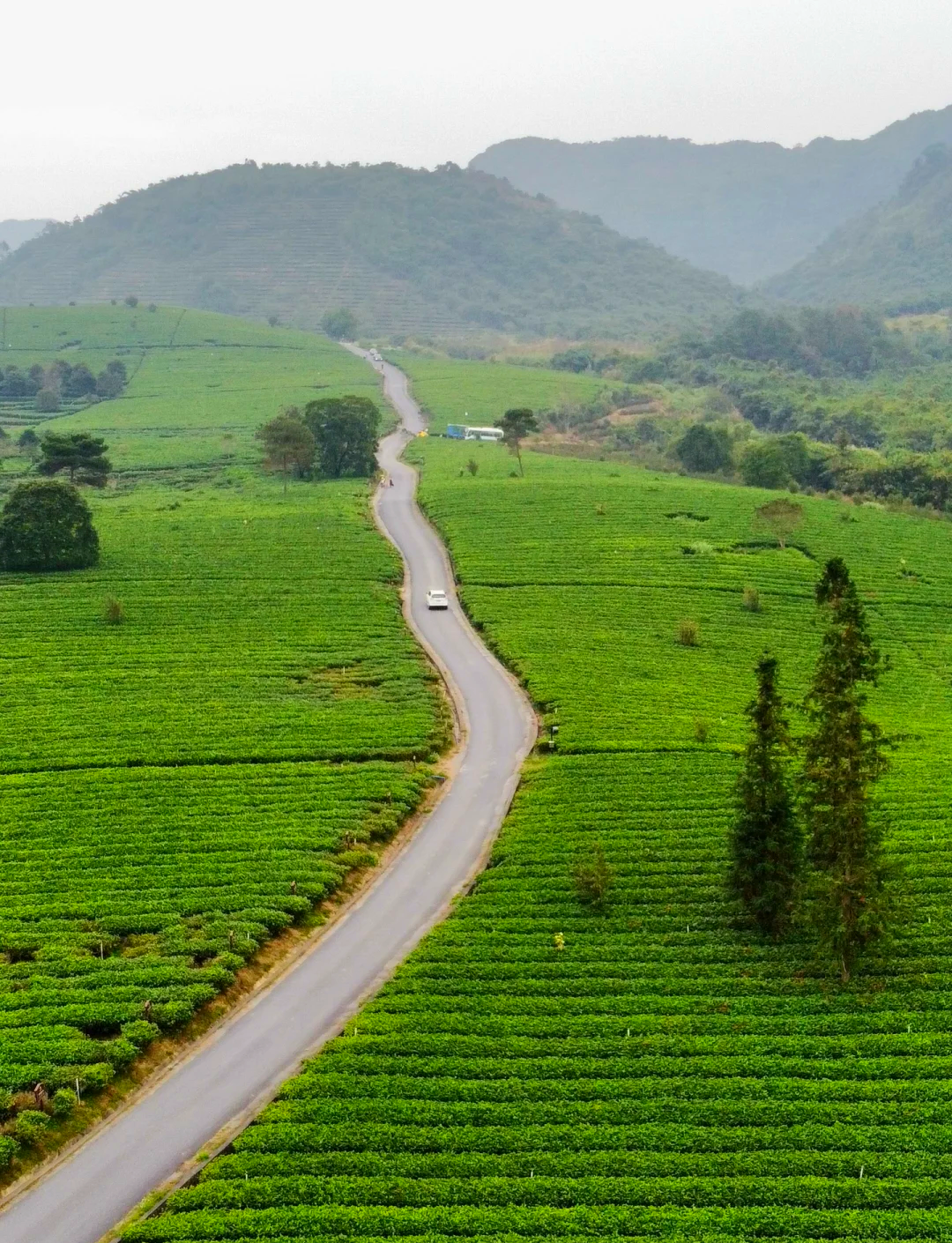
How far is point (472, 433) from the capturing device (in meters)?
143

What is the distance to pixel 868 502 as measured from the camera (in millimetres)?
105250

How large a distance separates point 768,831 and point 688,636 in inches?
1198

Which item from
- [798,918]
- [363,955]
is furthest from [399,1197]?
[798,918]

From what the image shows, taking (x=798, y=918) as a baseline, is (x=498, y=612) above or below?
above

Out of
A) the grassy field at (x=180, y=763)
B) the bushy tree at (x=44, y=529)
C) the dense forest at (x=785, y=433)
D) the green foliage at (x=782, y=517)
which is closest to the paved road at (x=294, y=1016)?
the grassy field at (x=180, y=763)

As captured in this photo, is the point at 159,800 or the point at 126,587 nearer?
the point at 159,800

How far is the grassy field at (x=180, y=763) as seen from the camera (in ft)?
109

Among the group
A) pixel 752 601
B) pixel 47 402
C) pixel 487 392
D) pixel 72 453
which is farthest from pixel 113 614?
pixel 47 402

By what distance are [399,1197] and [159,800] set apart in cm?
2289

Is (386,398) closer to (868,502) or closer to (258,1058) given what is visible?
(868,502)

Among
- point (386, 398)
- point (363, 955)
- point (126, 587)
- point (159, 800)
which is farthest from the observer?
point (386, 398)

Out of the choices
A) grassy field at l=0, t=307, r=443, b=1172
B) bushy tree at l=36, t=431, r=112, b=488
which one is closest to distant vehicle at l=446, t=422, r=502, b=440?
grassy field at l=0, t=307, r=443, b=1172

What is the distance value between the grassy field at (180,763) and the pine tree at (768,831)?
13.5 meters

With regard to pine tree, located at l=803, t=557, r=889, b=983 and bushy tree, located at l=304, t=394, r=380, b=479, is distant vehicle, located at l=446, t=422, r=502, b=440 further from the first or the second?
pine tree, located at l=803, t=557, r=889, b=983
